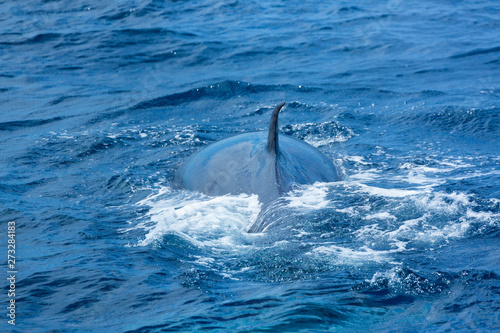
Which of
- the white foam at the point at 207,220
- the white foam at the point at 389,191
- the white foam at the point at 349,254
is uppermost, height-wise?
the white foam at the point at 207,220

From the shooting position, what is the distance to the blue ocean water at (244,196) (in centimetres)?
565

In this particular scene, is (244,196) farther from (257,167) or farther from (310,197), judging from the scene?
(310,197)

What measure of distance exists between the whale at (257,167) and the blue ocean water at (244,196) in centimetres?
20

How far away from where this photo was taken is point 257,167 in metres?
7.82

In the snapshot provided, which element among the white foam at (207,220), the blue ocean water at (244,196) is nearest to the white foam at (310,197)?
the blue ocean water at (244,196)

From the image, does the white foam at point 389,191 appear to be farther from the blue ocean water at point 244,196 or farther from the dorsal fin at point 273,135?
the dorsal fin at point 273,135

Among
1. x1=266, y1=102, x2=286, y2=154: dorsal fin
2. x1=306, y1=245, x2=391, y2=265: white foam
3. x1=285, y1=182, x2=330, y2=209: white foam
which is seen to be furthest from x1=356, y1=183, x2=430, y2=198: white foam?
x1=306, y1=245, x2=391, y2=265: white foam

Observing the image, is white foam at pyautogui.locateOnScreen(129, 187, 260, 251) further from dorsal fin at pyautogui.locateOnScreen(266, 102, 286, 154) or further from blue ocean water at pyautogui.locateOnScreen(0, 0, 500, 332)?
dorsal fin at pyautogui.locateOnScreen(266, 102, 286, 154)

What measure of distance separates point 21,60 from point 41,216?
10713 millimetres

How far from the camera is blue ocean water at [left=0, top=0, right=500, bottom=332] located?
222 inches

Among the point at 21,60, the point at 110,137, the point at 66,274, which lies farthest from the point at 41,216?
the point at 21,60

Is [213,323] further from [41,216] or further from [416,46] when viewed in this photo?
[416,46]

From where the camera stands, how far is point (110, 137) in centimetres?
1173

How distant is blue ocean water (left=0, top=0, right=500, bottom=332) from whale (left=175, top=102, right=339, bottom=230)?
20cm
